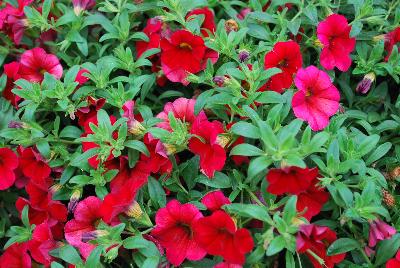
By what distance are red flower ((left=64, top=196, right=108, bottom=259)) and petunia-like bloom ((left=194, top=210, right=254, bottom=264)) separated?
40 centimetres

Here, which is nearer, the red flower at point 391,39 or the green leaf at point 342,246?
the green leaf at point 342,246

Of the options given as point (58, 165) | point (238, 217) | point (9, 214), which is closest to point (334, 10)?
point (238, 217)

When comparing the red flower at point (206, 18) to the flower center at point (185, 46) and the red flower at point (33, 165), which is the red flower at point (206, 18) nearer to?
the flower center at point (185, 46)

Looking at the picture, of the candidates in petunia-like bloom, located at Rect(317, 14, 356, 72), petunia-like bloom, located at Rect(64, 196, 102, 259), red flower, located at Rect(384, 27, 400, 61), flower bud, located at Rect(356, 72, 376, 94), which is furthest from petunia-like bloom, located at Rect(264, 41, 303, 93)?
petunia-like bloom, located at Rect(64, 196, 102, 259)

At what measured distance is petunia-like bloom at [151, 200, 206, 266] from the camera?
5.69 feet

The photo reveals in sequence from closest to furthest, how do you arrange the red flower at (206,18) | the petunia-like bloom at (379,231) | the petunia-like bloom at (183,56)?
the petunia-like bloom at (379,231) → the petunia-like bloom at (183,56) → the red flower at (206,18)

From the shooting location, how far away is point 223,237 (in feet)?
5.50

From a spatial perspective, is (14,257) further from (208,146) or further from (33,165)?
(208,146)

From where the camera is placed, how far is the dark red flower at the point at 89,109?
81.0 inches

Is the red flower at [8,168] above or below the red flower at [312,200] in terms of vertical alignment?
below

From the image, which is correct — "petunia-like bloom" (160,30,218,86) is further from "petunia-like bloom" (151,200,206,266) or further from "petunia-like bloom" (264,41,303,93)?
"petunia-like bloom" (151,200,206,266)

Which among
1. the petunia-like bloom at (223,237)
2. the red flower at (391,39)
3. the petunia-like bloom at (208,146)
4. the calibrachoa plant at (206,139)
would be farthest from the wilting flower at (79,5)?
the red flower at (391,39)

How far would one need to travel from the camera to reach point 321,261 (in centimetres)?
163

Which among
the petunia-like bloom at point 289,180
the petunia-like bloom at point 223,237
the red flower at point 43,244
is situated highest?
the petunia-like bloom at point 289,180
